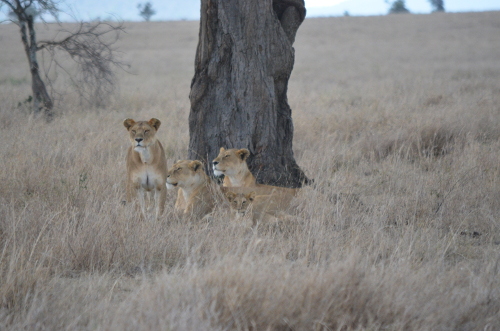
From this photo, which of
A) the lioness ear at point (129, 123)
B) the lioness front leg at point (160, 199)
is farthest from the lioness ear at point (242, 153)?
the lioness ear at point (129, 123)

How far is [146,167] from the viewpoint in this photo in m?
5.60

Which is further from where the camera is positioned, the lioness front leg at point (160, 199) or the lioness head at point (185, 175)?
the lioness head at point (185, 175)

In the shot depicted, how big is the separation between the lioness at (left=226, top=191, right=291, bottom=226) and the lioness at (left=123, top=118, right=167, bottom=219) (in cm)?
78

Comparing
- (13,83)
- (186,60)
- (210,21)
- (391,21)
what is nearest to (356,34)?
(391,21)

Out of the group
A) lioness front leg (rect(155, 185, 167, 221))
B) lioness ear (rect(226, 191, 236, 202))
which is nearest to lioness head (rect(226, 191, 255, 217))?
lioness ear (rect(226, 191, 236, 202))

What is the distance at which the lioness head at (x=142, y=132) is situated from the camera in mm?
5395

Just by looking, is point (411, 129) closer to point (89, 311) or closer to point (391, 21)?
point (89, 311)

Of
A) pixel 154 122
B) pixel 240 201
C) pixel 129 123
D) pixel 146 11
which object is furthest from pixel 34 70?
pixel 146 11

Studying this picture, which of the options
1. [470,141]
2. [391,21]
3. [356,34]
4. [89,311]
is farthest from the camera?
[391,21]

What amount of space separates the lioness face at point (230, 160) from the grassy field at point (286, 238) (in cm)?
83

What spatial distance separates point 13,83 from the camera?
19.1 metres

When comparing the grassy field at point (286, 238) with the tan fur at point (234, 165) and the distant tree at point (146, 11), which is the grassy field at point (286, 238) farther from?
the distant tree at point (146, 11)

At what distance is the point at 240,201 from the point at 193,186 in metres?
0.70

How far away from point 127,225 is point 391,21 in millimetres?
51075
